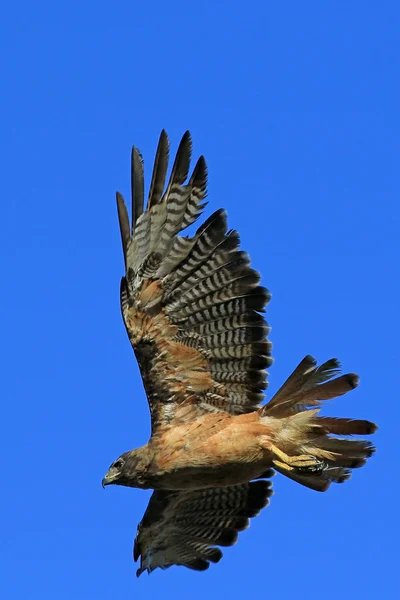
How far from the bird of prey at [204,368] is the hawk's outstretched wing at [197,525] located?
878 mm

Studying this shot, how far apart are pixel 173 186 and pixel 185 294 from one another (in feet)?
3.69

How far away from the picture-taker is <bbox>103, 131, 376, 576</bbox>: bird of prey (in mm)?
13023

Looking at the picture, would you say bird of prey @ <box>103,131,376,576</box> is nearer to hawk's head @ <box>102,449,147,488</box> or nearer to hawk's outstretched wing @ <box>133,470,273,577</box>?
hawk's head @ <box>102,449,147,488</box>

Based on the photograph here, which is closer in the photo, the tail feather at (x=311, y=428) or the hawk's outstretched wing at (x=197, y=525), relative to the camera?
the tail feather at (x=311, y=428)

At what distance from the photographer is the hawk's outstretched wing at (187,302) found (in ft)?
43.5

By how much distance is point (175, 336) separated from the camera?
13477 mm

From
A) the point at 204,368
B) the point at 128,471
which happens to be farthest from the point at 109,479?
the point at 204,368

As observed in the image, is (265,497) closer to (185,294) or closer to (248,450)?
(248,450)

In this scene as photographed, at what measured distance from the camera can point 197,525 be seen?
14742 millimetres

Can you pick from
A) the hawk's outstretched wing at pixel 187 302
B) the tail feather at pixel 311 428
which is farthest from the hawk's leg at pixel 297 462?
the hawk's outstretched wing at pixel 187 302

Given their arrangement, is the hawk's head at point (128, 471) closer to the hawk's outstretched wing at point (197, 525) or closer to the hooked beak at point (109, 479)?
the hooked beak at point (109, 479)

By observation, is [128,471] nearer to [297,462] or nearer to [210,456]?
[210,456]

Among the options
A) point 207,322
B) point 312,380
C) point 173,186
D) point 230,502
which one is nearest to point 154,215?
point 173,186

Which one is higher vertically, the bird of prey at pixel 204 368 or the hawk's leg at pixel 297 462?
the bird of prey at pixel 204 368
